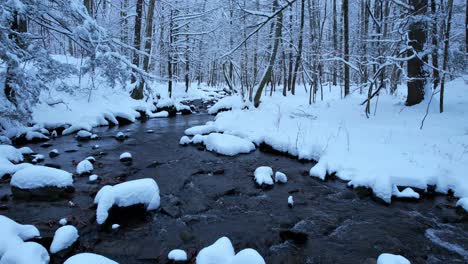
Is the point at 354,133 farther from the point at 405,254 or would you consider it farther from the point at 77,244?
the point at 77,244

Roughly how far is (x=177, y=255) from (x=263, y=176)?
3.31 metres

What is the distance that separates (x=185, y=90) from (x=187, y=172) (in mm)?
22694

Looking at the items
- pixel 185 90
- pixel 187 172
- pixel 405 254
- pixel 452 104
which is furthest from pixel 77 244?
pixel 185 90

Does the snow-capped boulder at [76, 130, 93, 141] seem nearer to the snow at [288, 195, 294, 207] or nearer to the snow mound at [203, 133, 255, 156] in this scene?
the snow mound at [203, 133, 255, 156]

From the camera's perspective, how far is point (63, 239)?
4004 millimetres

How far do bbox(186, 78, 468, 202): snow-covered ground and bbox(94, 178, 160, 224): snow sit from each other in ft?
12.9

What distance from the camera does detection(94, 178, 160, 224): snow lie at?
481 centimetres

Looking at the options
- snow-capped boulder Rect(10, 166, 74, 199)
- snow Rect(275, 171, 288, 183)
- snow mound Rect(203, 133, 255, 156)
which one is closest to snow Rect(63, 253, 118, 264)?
snow-capped boulder Rect(10, 166, 74, 199)

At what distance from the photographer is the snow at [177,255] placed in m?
3.95

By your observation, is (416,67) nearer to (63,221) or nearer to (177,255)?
(177,255)

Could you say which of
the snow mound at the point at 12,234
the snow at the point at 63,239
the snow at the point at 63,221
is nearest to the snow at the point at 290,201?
the snow at the point at 63,239

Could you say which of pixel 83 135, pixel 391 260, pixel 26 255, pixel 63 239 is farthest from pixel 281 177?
pixel 83 135

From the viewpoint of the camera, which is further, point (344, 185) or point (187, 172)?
point (187, 172)

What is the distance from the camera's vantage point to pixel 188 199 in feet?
19.7
